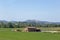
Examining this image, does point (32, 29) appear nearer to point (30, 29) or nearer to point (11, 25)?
point (30, 29)

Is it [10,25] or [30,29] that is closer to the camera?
[30,29]

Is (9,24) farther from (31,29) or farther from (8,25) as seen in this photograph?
(31,29)

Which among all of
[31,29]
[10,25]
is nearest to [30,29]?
[31,29]

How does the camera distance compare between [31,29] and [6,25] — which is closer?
[31,29]

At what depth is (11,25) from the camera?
4484cm

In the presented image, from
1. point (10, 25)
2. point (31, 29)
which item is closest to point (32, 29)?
point (31, 29)

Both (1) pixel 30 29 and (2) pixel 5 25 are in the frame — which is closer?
(1) pixel 30 29

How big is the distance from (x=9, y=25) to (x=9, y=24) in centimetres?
58

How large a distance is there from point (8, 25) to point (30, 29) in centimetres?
1617

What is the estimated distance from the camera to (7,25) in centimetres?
4506

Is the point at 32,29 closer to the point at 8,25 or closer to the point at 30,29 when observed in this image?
the point at 30,29

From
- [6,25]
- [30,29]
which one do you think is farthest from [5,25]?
[30,29]

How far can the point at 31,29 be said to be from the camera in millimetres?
29984

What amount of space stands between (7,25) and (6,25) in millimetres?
323
